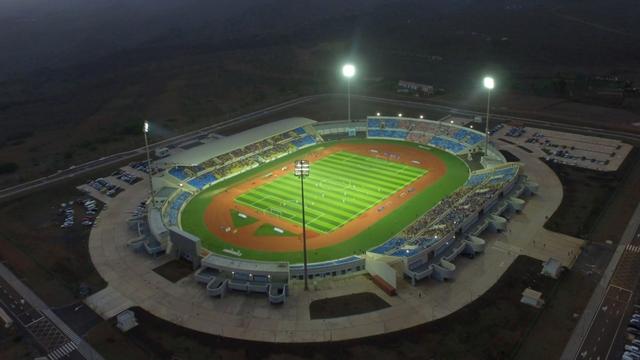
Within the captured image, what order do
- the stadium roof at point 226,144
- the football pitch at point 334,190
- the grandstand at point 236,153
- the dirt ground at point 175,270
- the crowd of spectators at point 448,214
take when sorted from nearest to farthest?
the dirt ground at point 175,270 → the crowd of spectators at point 448,214 → the football pitch at point 334,190 → the stadium roof at point 226,144 → the grandstand at point 236,153

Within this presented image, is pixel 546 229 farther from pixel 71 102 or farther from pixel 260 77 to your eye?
pixel 71 102

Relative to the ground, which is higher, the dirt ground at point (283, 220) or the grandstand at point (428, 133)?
the grandstand at point (428, 133)

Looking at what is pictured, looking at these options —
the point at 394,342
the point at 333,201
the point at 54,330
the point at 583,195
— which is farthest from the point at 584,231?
the point at 54,330

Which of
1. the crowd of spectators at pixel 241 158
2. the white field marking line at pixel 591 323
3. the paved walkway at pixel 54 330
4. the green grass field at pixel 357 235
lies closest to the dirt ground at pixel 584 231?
the white field marking line at pixel 591 323

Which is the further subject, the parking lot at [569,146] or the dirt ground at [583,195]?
the parking lot at [569,146]

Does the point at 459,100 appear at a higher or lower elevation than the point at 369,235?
higher

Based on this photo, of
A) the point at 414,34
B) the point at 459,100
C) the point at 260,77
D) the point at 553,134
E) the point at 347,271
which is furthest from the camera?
the point at 414,34

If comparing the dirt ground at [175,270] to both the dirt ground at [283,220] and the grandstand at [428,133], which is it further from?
the grandstand at [428,133]

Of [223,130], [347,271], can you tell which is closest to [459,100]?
[223,130]

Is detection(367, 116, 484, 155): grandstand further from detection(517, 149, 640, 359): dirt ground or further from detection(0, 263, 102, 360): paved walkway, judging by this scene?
detection(0, 263, 102, 360): paved walkway
